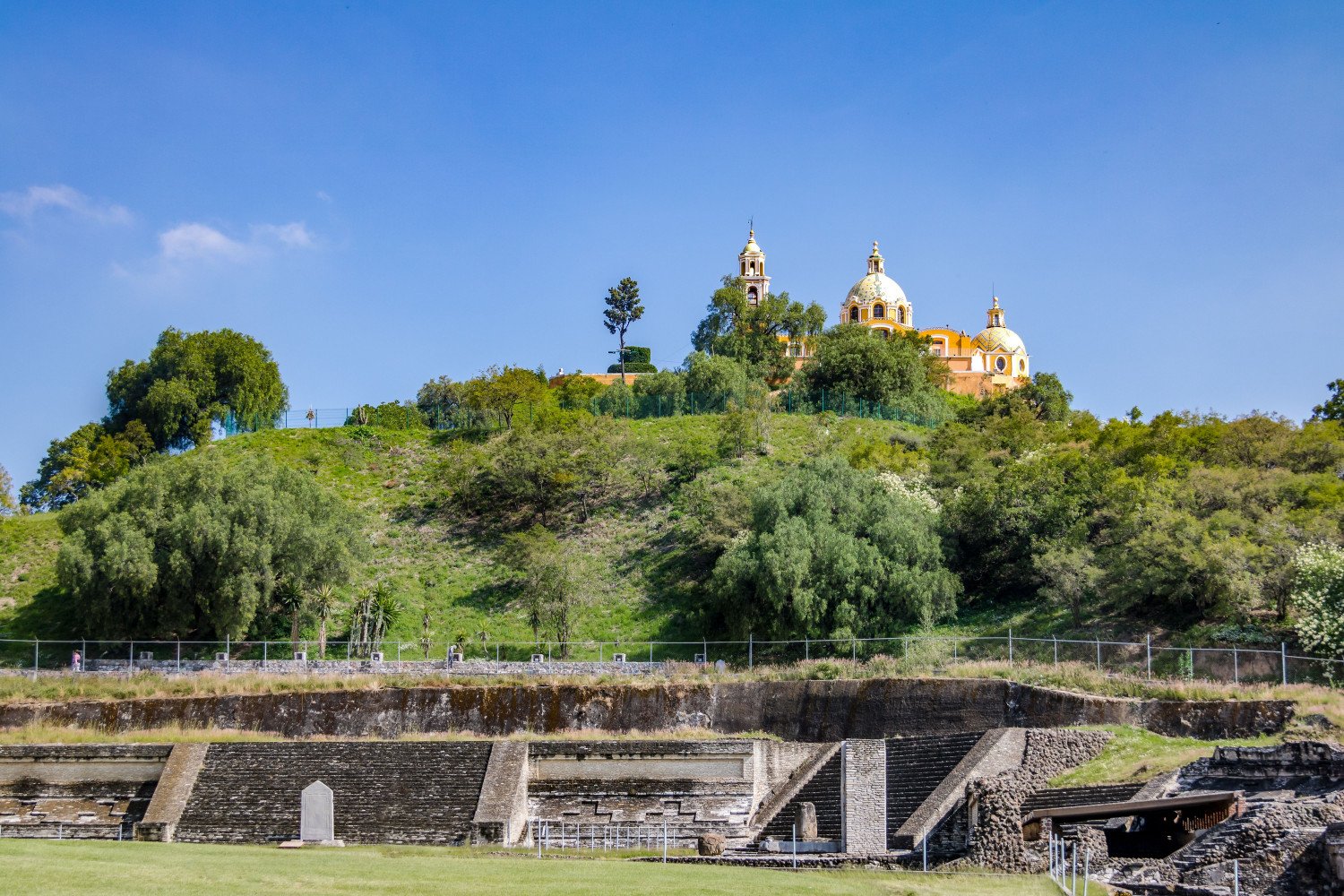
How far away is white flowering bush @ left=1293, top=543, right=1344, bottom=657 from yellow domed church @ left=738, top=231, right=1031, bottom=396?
59.0 m

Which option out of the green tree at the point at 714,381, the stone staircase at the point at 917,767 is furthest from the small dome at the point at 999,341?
the stone staircase at the point at 917,767

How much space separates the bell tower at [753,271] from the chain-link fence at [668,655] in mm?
54370

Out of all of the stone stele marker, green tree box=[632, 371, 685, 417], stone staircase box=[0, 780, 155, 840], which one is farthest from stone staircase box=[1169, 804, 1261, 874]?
green tree box=[632, 371, 685, 417]

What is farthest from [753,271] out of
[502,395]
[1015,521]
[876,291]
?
[1015,521]

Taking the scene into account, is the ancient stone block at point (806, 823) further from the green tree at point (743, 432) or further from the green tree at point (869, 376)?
the green tree at point (869, 376)

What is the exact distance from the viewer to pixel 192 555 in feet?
173

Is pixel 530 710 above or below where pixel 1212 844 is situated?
above

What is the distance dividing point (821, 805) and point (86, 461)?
52.3 m

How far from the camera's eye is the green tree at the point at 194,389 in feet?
255

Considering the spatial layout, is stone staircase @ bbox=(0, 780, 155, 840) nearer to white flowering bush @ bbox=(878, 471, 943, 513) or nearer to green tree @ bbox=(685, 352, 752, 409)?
white flowering bush @ bbox=(878, 471, 943, 513)

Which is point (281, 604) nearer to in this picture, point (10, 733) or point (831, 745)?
point (10, 733)

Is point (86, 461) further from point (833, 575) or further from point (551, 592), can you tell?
point (833, 575)

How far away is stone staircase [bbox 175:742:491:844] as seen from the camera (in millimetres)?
36469

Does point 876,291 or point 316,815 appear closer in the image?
point 316,815
